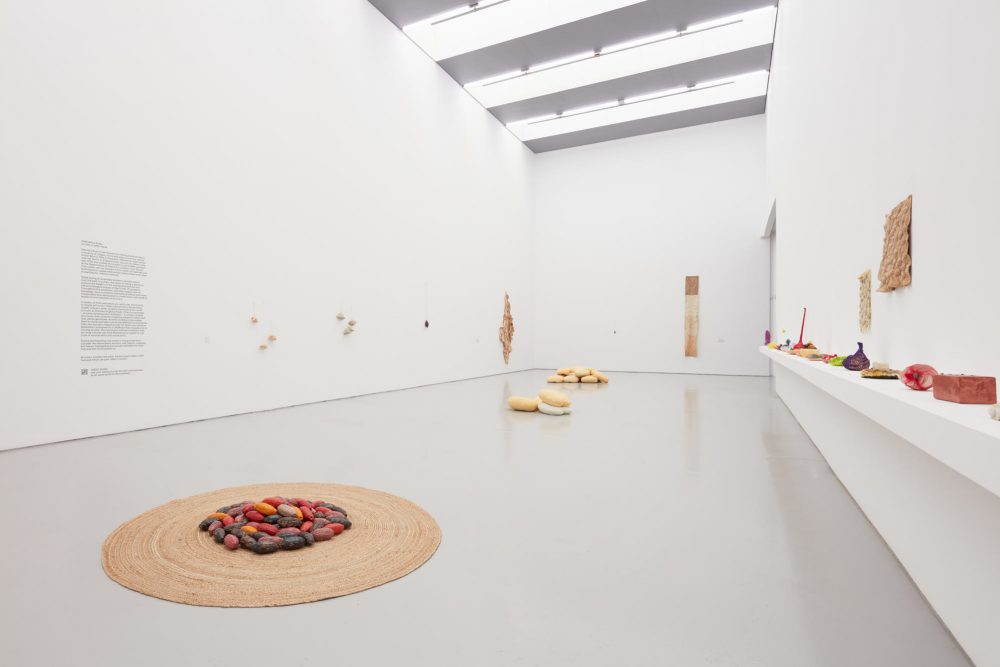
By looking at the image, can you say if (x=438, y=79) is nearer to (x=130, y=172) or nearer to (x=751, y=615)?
(x=130, y=172)

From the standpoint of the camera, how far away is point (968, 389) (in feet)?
3.63

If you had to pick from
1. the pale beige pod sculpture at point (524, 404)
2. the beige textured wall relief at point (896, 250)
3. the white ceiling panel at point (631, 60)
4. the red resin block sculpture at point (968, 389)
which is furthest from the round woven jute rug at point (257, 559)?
the white ceiling panel at point (631, 60)

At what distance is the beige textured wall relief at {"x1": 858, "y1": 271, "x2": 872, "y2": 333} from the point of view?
2396mm

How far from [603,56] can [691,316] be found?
15.1 feet

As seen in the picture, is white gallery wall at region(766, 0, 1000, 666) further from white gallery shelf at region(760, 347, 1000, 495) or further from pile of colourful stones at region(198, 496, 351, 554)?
pile of colourful stones at region(198, 496, 351, 554)

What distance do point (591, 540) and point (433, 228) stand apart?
6293 mm

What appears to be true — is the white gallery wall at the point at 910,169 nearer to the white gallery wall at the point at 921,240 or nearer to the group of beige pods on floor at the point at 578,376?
the white gallery wall at the point at 921,240

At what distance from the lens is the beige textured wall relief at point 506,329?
9547 millimetres


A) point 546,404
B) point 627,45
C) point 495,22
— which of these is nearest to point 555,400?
point 546,404

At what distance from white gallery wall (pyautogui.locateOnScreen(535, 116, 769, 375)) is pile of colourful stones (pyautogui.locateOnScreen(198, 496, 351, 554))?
8.62 m

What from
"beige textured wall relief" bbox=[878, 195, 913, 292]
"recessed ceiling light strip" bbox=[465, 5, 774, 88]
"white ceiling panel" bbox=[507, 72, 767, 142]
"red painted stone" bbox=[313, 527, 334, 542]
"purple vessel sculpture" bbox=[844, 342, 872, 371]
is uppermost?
"recessed ceiling light strip" bbox=[465, 5, 774, 88]

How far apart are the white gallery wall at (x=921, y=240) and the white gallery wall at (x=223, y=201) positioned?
14.5 ft

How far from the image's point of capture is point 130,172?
12.6 feet

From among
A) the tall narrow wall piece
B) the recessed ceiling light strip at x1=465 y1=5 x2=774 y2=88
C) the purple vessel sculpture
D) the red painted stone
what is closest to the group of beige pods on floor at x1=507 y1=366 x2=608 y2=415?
the purple vessel sculpture
